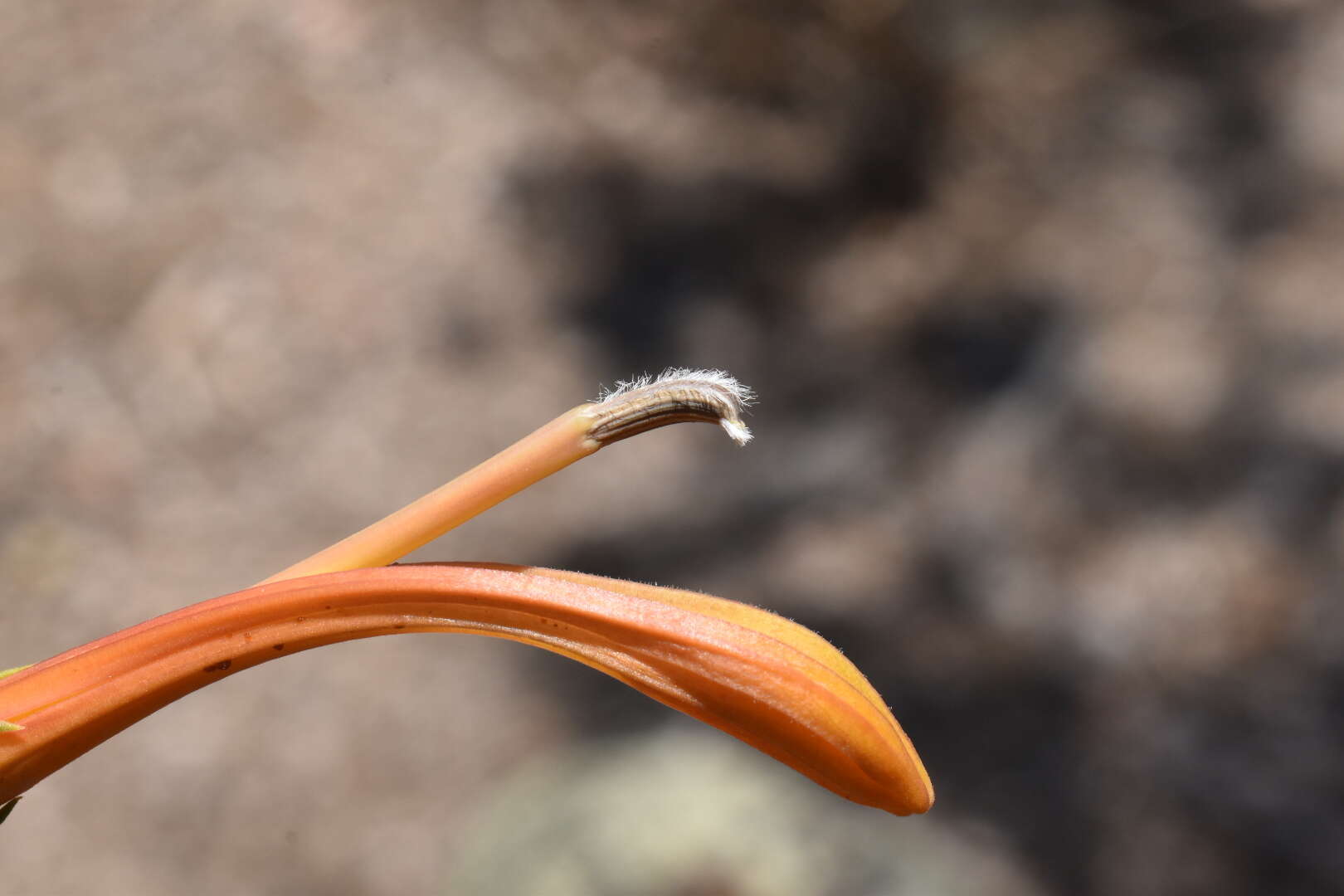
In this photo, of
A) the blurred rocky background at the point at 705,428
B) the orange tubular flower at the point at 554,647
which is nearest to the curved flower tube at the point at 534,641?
the orange tubular flower at the point at 554,647

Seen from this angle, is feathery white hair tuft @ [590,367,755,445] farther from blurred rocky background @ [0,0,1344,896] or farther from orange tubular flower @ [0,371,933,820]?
blurred rocky background @ [0,0,1344,896]

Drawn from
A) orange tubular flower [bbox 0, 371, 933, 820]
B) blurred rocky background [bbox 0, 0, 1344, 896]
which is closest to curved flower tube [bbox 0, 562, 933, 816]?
orange tubular flower [bbox 0, 371, 933, 820]

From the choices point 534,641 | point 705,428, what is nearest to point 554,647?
point 534,641

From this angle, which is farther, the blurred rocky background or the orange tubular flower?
the blurred rocky background

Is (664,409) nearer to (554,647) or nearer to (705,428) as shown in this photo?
(554,647)

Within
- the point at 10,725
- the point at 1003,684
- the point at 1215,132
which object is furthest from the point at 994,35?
the point at 10,725

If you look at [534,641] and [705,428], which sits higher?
[705,428]

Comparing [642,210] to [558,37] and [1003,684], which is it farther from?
[1003,684]
